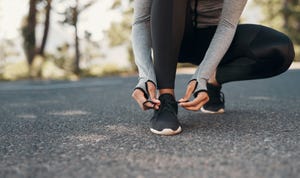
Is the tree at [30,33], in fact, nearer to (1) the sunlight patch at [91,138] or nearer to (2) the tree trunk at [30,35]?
(2) the tree trunk at [30,35]

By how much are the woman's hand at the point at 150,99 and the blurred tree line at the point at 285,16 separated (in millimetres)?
15519

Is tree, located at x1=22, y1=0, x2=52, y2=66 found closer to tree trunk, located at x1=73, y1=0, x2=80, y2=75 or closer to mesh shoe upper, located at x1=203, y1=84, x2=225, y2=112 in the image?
tree trunk, located at x1=73, y1=0, x2=80, y2=75

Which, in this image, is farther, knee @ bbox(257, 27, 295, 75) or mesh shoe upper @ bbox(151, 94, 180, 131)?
knee @ bbox(257, 27, 295, 75)

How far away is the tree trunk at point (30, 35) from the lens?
373 inches

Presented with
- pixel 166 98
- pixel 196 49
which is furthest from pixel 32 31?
pixel 166 98

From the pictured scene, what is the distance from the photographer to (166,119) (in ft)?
4.61

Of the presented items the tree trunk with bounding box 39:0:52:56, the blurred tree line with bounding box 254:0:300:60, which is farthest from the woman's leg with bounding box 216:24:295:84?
the blurred tree line with bounding box 254:0:300:60

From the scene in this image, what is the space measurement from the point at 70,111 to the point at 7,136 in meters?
0.81

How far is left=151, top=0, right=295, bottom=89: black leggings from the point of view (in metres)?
1.46

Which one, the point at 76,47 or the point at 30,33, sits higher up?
the point at 30,33

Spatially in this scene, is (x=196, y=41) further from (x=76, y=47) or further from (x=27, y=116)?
(x=76, y=47)

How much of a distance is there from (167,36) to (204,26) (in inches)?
12.1

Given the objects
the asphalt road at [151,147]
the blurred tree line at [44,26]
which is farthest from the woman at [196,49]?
the blurred tree line at [44,26]

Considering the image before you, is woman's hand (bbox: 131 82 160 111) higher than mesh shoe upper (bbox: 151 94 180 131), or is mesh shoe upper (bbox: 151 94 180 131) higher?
woman's hand (bbox: 131 82 160 111)
